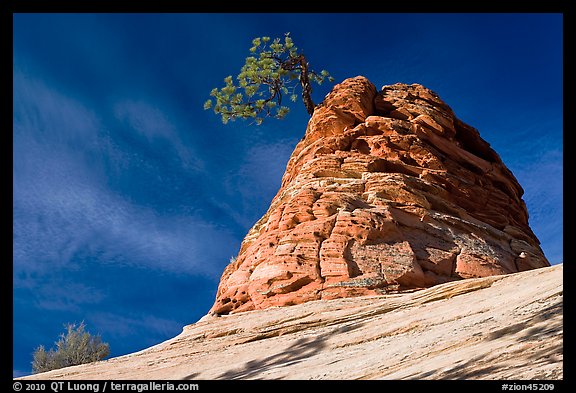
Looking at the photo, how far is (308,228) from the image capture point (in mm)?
17219

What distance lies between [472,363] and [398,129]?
55.3 feet

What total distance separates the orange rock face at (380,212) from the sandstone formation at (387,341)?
5.75 ft

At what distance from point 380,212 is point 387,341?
8.70 metres

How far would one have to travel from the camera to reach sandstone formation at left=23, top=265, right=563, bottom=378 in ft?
22.4

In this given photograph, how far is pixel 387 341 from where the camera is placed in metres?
9.26

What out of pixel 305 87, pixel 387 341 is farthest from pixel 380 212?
pixel 305 87

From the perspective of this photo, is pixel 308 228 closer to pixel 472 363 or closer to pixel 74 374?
pixel 74 374

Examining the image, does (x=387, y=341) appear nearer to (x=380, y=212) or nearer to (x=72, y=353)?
(x=380, y=212)

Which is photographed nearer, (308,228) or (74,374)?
(74,374)

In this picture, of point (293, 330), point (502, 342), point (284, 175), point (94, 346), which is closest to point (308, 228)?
point (293, 330)

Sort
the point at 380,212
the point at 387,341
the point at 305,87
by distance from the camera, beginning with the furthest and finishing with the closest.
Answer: the point at 305,87 → the point at 380,212 → the point at 387,341

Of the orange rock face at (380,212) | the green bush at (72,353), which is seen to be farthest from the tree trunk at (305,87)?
the green bush at (72,353)

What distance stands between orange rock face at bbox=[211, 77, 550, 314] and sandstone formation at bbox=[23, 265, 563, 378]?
1.75m

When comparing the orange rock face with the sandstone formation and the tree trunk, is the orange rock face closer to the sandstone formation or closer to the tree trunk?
the sandstone formation
